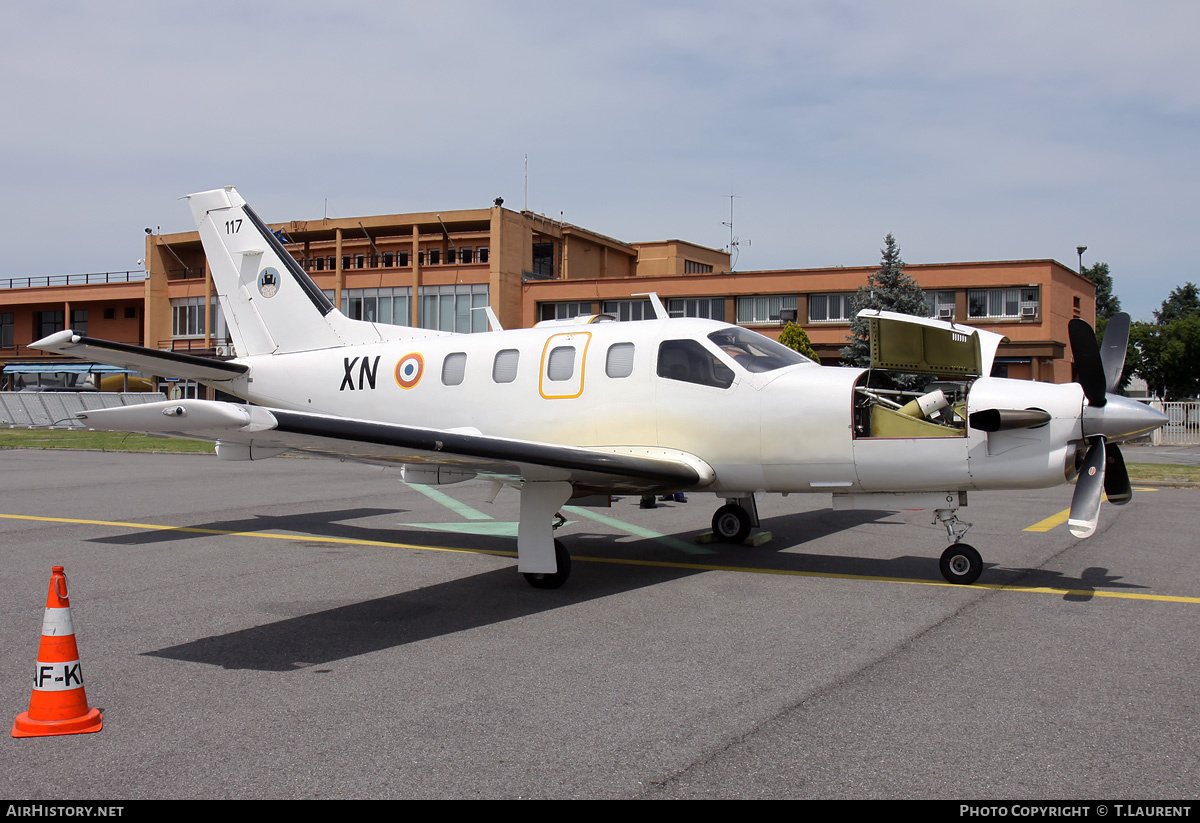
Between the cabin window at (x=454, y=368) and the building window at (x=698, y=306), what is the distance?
3855 cm

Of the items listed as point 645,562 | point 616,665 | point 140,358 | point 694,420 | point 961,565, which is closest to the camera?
point 616,665

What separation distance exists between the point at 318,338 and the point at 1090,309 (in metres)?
49.9

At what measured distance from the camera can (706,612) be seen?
733 cm

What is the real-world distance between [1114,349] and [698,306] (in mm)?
41622

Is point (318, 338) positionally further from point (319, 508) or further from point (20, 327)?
point (20, 327)

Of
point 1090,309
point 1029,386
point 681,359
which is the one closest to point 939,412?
point 1029,386

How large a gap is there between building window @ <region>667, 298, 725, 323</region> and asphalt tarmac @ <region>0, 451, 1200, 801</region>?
37.7 m

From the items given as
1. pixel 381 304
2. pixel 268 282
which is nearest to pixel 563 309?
pixel 381 304

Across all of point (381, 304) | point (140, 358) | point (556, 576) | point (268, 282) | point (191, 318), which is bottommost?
point (556, 576)

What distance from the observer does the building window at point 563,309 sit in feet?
167

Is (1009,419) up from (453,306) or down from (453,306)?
down

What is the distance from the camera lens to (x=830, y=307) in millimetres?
47031

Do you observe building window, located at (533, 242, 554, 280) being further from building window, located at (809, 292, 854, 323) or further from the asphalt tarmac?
the asphalt tarmac

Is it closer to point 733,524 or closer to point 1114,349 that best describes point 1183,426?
point 733,524
